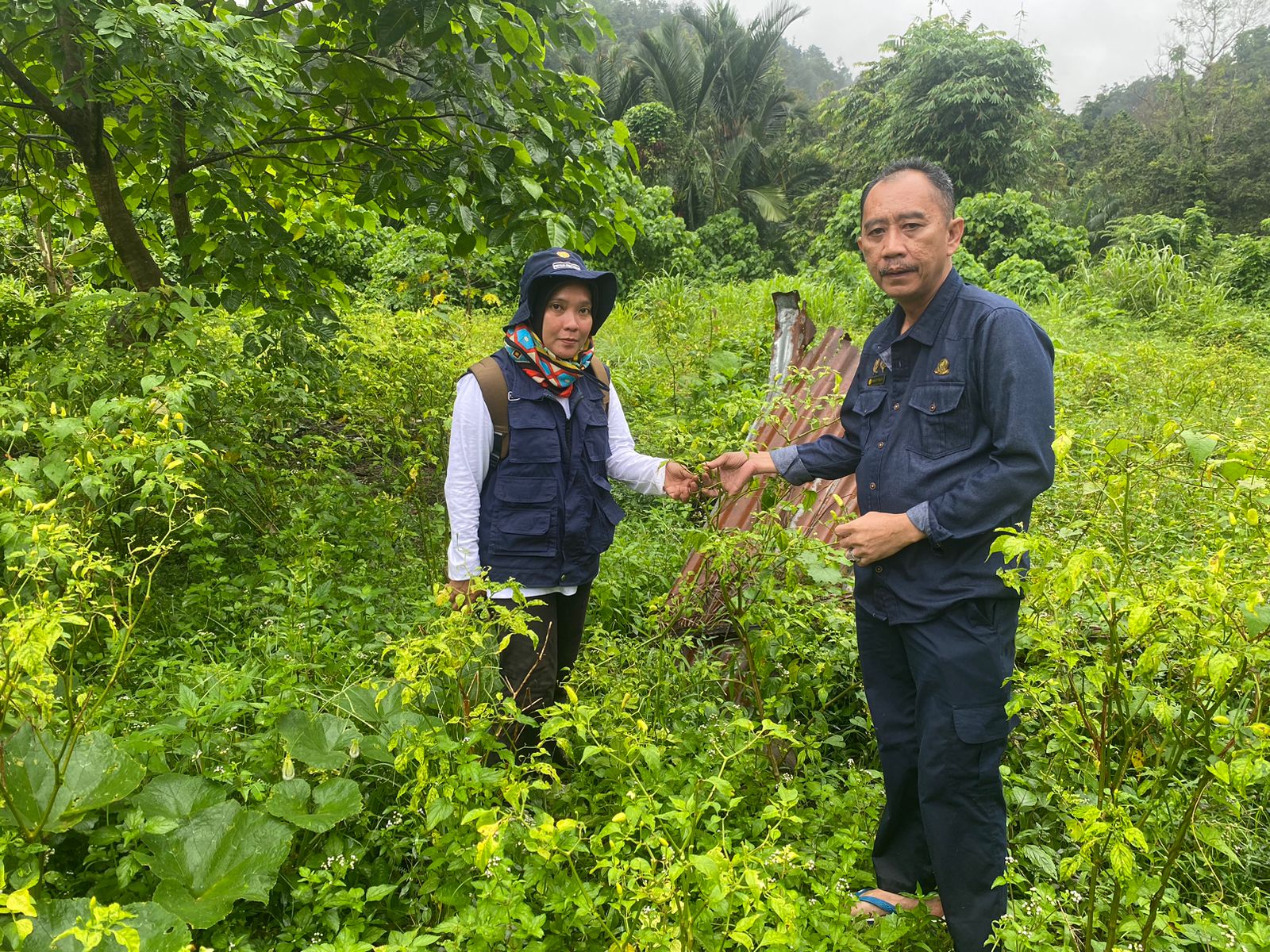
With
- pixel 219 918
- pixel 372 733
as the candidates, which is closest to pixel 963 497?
pixel 372 733

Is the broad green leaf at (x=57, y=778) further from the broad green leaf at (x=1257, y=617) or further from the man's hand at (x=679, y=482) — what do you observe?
the broad green leaf at (x=1257, y=617)

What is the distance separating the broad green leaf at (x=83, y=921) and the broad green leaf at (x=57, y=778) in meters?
0.20

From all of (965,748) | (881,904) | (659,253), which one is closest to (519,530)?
(965,748)

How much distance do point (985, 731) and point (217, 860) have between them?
1.81 metres

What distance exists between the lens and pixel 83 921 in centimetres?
142

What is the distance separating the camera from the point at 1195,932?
1716mm

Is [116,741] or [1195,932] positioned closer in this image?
[1195,932]

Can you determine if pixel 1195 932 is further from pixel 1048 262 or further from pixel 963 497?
pixel 1048 262

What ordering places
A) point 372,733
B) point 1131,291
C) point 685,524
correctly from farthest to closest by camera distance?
1. point 1131,291
2. point 685,524
3. point 372,733

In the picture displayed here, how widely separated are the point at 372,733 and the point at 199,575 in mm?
1861

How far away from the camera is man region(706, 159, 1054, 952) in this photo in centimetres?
168

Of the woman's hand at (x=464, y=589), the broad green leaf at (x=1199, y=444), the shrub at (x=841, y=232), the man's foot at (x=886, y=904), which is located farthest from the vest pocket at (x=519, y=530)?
the shrub at (x=841, y=232)

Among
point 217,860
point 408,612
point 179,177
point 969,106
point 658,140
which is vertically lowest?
point 217,860

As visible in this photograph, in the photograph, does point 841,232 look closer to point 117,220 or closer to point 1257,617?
point 117,220
